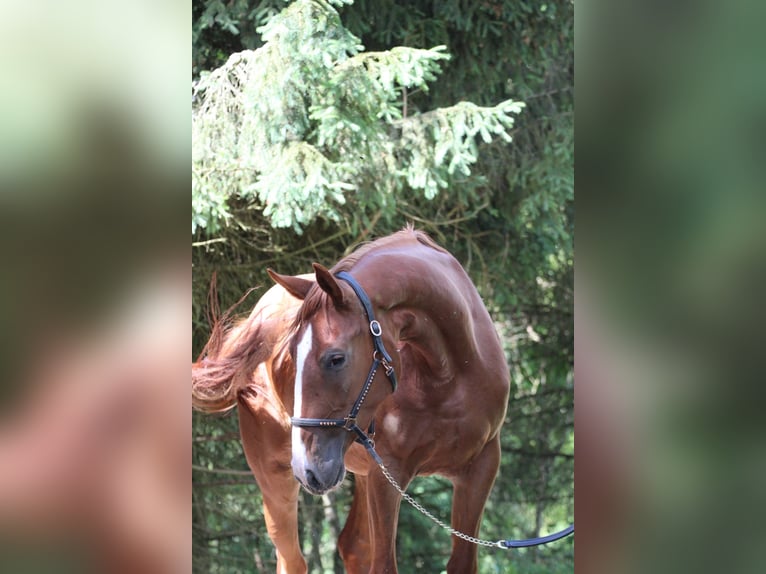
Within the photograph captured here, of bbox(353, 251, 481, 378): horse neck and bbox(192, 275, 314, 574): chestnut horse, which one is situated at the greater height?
bbox(353, 251, 481, 378): horse neck

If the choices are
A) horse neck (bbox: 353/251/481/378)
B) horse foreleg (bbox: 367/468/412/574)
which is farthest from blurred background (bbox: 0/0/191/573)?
horse foreleg (bbox: 367/468/412/574)

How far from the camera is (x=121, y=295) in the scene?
73cm

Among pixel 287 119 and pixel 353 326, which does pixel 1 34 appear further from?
pixel 287 119

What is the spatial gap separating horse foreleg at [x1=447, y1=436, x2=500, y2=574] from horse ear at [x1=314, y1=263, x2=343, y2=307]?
0.97 metres

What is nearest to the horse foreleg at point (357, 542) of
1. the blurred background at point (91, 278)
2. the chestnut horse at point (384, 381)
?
the chestnut horse at point (384, 381)

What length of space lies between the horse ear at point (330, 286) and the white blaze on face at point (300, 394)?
4.8 inches

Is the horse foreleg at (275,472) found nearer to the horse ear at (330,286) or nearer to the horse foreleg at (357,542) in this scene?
the horse foreleg at (357,542)

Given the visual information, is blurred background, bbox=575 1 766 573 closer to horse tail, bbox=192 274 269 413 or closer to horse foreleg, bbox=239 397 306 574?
horse tail, bbox=192 274 269 413

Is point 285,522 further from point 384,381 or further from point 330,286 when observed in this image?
point 330,286

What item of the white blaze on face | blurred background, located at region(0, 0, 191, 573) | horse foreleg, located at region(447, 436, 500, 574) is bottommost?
horse foreleg, located at region(447, 436, 500, 574)

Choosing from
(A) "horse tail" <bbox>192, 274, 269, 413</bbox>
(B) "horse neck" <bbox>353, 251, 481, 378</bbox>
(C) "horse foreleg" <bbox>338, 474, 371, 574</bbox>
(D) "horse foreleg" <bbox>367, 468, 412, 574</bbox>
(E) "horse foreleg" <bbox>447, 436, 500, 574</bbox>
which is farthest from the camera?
(C) "horse foreleg" <bbox>338, 474, 371, 574</bbox>

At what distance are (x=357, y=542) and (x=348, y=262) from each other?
1514mm

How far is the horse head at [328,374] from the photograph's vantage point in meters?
2.32

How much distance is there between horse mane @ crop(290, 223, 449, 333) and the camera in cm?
238
